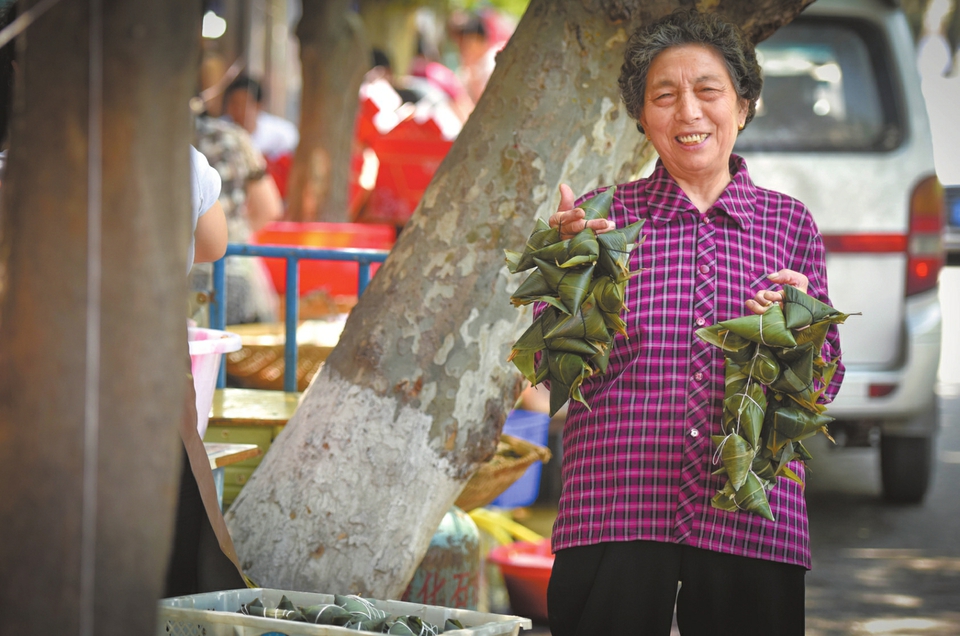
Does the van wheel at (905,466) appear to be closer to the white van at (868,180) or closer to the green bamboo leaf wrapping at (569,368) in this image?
the white van at (868,180)

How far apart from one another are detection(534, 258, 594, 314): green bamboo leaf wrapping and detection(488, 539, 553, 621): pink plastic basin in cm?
194

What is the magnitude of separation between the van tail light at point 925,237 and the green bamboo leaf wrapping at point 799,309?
3361 millimetres

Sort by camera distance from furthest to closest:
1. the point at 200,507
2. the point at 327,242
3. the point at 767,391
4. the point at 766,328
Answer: the point at 327,242, the point at 200,507, the point at 767,391, the point at 766,328

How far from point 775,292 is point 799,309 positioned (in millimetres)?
53

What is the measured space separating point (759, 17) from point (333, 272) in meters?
4.35

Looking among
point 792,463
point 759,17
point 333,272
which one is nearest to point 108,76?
point 792,463

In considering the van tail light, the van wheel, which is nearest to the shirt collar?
the van tail light

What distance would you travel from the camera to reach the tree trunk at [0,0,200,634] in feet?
3.80

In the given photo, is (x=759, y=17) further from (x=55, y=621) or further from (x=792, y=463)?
(x=55, y=621)

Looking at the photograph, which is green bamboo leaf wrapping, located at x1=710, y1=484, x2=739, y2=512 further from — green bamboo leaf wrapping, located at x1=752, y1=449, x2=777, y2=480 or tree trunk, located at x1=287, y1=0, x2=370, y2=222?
tree trunk, located at x1=287, y1=0, x2=370, y2=222

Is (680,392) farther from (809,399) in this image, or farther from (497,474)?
(497,474)

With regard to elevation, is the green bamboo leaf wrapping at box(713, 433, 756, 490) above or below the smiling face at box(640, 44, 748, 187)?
below

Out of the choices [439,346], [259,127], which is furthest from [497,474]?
[259,127]

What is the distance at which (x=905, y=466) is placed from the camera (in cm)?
563
